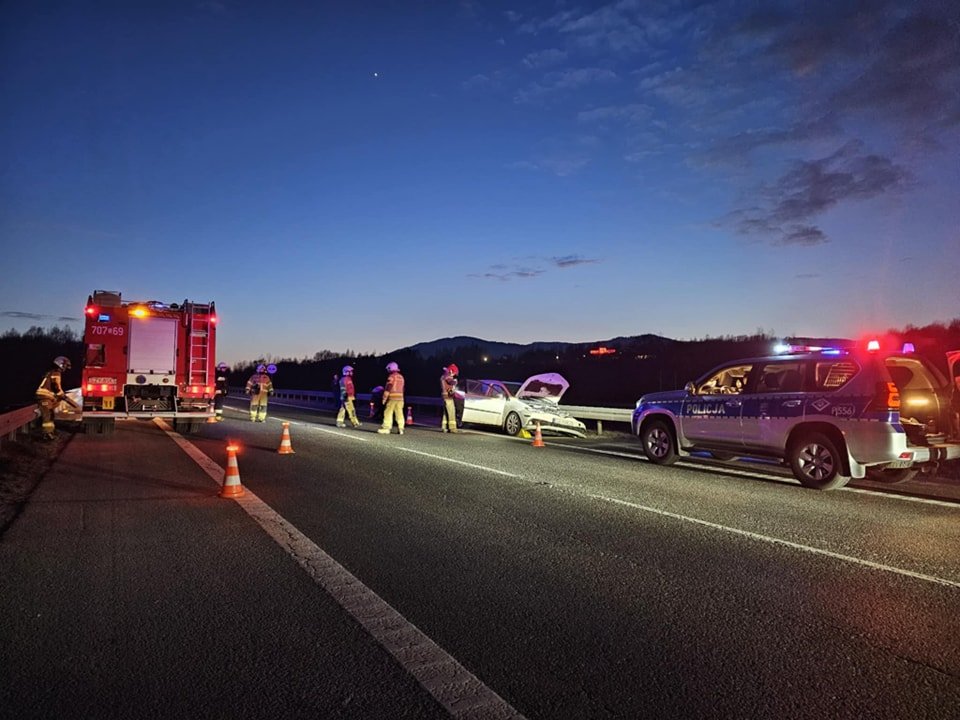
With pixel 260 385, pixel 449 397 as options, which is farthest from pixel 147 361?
pixel 449 397

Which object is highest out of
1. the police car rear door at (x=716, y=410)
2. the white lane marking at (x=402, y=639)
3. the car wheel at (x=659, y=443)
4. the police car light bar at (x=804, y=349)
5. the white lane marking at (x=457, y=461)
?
the police car light bar at (x=804, y=349)

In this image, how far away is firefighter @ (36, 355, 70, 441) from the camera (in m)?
14.6

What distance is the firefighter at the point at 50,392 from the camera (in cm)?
1462

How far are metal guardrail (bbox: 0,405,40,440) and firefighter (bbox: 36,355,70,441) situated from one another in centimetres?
41

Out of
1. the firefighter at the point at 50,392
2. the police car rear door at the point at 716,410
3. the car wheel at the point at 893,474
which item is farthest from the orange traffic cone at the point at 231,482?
the car wheel at the point at 893,474

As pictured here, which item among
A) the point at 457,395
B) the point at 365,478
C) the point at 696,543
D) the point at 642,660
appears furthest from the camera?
the point at 457,395

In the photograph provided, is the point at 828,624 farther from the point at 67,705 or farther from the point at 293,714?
the point at 67,705

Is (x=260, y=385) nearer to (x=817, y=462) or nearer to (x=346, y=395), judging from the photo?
(x=346, y=395)

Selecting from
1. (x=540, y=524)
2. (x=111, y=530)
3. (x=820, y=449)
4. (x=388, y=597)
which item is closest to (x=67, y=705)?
(x=388, y=597)

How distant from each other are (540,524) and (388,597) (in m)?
2.57

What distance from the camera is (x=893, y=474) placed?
9641mm

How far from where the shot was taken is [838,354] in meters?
9.26

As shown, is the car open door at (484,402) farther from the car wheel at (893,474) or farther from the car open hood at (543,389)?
the car wheel at (893,474)

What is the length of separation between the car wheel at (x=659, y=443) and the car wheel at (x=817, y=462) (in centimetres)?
228
